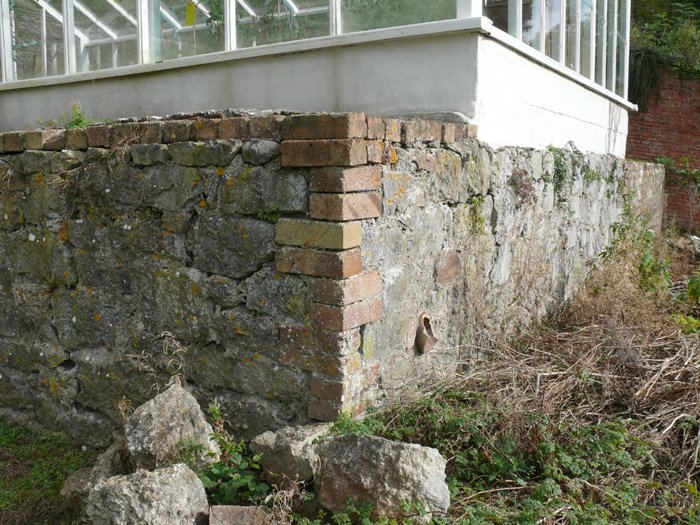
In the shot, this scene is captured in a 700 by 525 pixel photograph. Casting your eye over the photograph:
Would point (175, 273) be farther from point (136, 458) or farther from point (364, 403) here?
point (364, 403)

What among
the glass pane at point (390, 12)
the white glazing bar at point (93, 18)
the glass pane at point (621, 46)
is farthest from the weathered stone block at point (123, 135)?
the glass pane at point (621, 46)

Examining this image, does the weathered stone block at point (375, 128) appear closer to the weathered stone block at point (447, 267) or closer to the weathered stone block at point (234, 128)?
the weathered stone block at point (234, 128)

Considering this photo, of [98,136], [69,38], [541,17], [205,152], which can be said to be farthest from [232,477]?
[69,38]

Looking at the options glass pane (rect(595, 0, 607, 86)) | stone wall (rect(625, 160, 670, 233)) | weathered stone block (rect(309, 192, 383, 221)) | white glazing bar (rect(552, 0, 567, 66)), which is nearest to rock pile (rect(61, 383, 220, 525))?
weathered stone block (rect(309, 192, 383, 221))

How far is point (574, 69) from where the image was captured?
6.00 m

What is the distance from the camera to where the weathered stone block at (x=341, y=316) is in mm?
2844

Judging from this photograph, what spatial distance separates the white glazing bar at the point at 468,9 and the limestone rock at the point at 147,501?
10.3ft

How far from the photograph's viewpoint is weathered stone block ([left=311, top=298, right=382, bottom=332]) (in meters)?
2.84

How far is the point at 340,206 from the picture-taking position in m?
2.78

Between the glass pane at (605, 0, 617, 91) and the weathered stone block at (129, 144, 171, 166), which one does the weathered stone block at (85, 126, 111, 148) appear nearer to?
the weathered stone block at (129, 144, 171, 166)

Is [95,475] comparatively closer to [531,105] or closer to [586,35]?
[531,105]

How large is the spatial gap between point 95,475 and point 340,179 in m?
1.80

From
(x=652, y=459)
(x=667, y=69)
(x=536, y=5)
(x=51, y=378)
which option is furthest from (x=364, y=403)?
(x=667, y=69)

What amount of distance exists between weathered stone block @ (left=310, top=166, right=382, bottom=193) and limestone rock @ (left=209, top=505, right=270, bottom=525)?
54.2 inches
